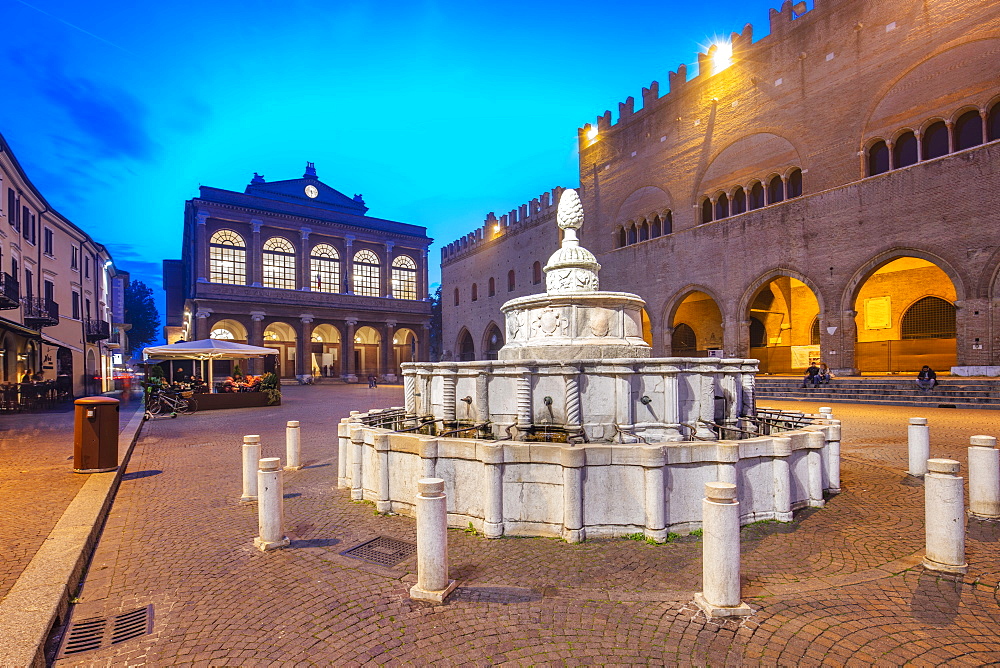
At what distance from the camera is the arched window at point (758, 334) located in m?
29.2

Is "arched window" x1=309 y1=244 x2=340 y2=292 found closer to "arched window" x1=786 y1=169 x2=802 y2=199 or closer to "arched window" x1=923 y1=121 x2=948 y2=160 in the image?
"arched window" x1=786 y1=169 x2=802 y2=199

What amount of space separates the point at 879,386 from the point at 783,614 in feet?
61.5

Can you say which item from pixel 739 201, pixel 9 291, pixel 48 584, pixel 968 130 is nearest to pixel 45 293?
pixel 9 291

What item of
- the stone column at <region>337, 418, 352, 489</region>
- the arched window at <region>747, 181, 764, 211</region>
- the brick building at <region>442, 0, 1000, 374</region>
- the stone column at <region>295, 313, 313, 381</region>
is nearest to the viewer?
the stone column at <region>337, 418, 352, 489</region>

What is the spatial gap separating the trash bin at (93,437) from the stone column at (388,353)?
3746cm

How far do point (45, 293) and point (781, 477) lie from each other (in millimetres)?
30958

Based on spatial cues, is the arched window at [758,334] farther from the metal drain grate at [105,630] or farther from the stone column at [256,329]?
the stone column at [256,329]

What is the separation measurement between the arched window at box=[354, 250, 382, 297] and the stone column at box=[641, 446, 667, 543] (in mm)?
42377

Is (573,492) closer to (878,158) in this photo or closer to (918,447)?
(918,447)

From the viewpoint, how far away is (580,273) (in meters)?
8.77

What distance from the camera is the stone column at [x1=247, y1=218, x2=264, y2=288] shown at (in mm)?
39562

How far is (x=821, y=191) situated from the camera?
21750mm

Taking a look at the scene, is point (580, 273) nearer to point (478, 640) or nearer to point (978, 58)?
point (478, 640)

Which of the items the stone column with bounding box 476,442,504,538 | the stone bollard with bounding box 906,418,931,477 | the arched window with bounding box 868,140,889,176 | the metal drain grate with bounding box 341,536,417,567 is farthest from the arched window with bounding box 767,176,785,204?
the metal drain grate with bounding box 341,536,417,567
